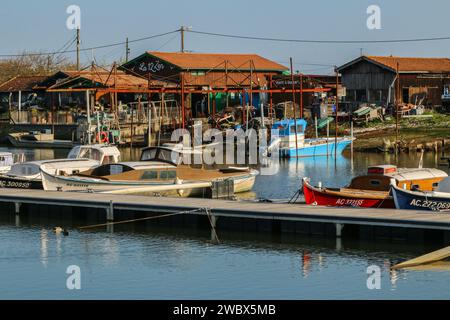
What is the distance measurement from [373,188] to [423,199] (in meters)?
4.13

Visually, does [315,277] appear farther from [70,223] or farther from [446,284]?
[70,223]

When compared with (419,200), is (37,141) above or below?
above

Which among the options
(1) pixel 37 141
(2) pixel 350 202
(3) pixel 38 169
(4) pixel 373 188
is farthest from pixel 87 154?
(1) pixel 37 141

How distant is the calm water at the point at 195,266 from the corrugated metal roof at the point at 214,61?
60.0 meters

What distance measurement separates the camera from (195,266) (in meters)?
35.3

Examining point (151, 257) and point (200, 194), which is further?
point (200, 194)

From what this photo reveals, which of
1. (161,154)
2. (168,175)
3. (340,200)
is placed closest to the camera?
(340,200)

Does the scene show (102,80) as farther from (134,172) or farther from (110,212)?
(110,212)

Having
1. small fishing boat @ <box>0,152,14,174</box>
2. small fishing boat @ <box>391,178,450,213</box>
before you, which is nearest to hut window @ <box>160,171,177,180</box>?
small fishing boat @ <box>0,152,14,174</box>

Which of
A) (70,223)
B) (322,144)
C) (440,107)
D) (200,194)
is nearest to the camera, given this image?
(70,223)

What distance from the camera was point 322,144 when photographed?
85.1 m

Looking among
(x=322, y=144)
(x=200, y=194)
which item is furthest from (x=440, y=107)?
(x=200, y=194)

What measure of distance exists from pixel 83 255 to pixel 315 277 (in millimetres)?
8926
